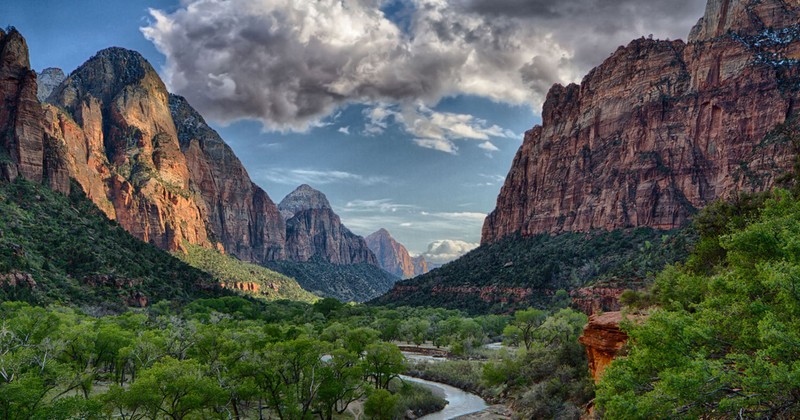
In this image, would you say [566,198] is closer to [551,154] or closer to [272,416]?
[551,154]

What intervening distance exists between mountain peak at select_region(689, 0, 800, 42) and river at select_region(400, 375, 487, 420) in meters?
113

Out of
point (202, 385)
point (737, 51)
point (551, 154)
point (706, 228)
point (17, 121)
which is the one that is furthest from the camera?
point (551, 154)

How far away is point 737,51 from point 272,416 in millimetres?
124262

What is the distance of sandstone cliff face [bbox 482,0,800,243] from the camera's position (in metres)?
102

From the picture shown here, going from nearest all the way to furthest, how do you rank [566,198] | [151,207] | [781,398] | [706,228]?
1. [781,398]
2. [706,228]
3. [566,198]
4. [151,207]

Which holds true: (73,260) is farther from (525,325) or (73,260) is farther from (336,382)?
(525,325)

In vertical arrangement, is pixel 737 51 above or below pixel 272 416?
above

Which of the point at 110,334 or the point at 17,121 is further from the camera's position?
the point at 17,121

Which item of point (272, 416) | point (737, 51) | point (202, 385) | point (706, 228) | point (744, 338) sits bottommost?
point (272, 416)

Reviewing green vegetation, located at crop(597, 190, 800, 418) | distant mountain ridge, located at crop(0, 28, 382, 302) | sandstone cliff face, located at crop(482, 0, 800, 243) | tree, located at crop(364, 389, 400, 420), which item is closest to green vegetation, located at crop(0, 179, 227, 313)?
distant mountain ridge, located at crop(0, 28, 382, 302)

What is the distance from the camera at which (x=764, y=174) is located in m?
77.4

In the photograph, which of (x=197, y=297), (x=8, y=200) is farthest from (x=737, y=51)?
(x=8, y=200)

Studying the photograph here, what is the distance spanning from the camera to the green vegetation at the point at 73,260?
69062 mm

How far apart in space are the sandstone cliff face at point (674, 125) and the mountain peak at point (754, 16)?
23 cm
